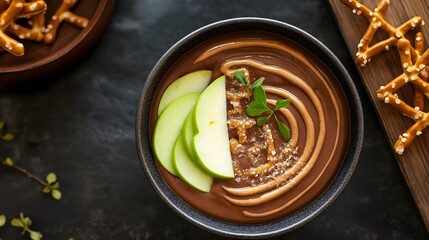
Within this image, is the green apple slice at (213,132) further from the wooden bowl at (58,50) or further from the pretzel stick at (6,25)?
the pretzel stick at (6,25)

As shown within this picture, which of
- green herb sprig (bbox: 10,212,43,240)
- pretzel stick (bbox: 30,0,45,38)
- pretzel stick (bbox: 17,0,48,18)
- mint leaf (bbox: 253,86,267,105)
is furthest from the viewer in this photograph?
green herb sprig (bbox: 10,212,43,240)

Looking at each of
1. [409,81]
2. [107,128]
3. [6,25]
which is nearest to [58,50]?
[6,25]

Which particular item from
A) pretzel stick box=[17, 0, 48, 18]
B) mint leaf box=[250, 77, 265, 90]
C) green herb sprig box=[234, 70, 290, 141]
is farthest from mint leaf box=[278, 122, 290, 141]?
pretzel stick box=[17, 0, 48, 18]

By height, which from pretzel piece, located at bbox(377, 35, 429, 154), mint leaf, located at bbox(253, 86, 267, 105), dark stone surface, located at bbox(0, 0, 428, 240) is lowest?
dark stone surface, located at bbox(0, 0, 428, 240)

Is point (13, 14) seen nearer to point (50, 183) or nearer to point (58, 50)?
point (58, 50)

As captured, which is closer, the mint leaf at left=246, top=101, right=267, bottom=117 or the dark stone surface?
the mint leaf at left=246, top=101, right=267, bottom=117

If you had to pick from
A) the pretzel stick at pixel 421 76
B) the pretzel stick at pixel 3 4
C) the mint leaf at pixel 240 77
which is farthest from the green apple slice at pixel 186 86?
the pretzel stick at pixel 421 76

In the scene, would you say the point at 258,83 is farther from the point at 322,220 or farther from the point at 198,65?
the point at 322,220

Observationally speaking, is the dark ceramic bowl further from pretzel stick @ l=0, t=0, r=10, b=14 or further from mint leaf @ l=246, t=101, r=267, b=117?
pretzel stick @ l=0, t=0, r=10, b=14
